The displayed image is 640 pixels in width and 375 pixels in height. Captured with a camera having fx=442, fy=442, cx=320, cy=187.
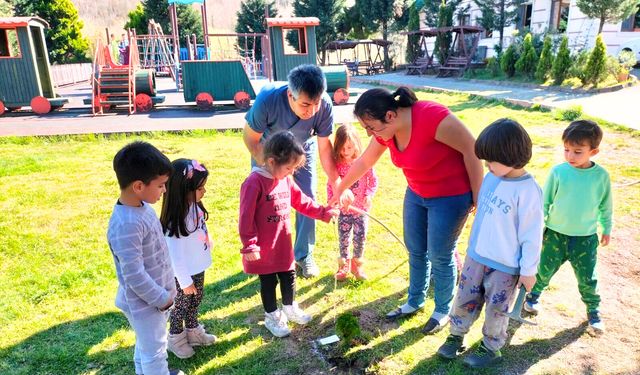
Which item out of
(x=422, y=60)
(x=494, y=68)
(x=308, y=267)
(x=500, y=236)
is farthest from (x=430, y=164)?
(x=422, y=60)

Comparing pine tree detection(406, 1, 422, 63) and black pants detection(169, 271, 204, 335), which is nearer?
black pants detection(169, 271, 204, 335)

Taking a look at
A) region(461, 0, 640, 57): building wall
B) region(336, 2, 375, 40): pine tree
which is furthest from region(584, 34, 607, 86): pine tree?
region(336, 2, 375, 40): pine tree

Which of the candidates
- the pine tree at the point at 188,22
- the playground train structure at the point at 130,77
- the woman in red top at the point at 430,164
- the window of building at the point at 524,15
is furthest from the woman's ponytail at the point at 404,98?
the pine tree at the point at 188,22

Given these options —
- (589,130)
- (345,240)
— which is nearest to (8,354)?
(345,240)

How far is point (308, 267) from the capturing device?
144 inches

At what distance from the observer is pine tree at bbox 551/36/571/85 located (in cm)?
1390

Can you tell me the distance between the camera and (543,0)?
21.3 meters

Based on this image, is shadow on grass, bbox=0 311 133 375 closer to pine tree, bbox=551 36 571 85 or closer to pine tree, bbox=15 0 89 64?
pine tree, bbox=551 36 571 85

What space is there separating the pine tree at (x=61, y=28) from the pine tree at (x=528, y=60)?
2581cm

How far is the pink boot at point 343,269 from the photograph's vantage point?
3584 millimetres

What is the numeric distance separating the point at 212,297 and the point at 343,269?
1.06 metres

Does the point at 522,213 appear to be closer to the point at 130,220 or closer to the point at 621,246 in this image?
the point at 130,220

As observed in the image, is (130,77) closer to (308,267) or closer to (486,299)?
(308,267)

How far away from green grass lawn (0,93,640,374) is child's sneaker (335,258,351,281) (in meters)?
0.07
